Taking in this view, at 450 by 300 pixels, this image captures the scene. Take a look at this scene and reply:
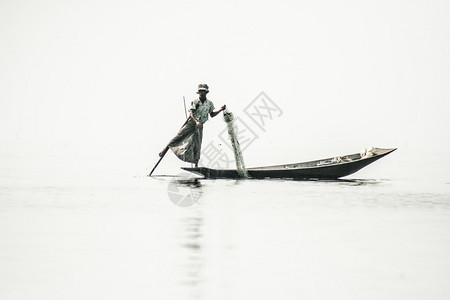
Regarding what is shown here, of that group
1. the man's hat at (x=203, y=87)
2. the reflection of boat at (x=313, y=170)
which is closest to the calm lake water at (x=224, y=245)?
the reflection of boat at (x=313, y=170)

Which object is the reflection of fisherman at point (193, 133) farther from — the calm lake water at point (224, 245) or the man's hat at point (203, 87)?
the calm lake water at point (224, 245)

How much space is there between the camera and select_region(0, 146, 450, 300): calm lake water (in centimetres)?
700

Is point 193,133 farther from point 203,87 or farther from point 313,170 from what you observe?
point 313,170

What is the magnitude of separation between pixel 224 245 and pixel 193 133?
31.1 feet

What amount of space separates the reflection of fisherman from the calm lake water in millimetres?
2172

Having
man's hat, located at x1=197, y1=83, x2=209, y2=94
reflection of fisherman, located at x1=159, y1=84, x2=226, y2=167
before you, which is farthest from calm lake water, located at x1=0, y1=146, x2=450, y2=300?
man's hat, located at x1=197, y1=83, x2=209, y2=94

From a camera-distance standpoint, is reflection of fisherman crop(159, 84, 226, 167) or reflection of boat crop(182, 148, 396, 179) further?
reflection of boat crop(182, 148, 396, 179)

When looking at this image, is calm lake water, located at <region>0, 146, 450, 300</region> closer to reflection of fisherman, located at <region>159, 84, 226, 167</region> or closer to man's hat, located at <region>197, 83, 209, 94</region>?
reflection of fisherman, located at <region>159, 84, 226, 167</region>

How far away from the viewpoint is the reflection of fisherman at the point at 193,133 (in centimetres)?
1783

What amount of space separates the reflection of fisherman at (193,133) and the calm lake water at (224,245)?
2.17m

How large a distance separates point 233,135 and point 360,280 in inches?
459

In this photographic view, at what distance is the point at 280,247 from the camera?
916 cm

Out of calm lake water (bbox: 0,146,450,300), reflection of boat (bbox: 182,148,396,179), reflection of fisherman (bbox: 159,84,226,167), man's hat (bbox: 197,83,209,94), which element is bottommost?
calm lake water (bbox: 0,146,450,300)

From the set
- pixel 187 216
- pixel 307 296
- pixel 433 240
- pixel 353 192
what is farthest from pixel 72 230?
pixel 353 192
